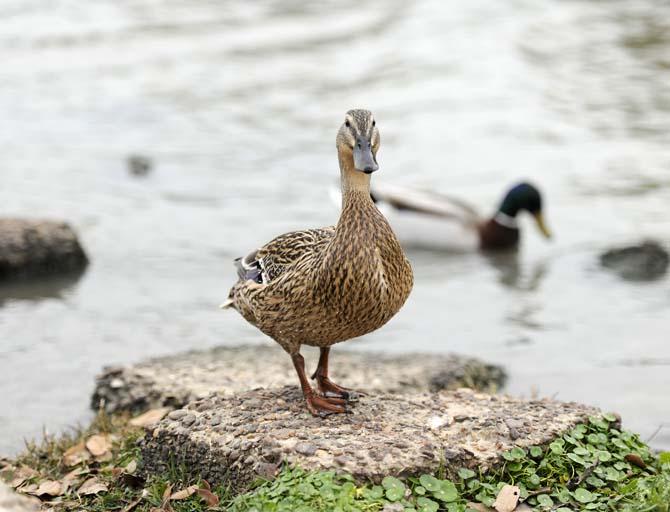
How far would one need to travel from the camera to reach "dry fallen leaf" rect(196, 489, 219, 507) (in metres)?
4.54

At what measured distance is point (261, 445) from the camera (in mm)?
4613

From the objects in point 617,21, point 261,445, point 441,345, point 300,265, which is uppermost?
point 617,21

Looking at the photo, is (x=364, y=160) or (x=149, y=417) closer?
(x=364, y=160)

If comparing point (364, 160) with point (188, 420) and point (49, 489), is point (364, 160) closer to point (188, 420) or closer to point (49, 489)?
point (188, 420)

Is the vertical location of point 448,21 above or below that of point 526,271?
above

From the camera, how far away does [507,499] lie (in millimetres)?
4453

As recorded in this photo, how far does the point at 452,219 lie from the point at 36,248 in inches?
179

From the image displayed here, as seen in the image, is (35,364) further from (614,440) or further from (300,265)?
(614,440)

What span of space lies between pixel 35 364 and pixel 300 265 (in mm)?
3381

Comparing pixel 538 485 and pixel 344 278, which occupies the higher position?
pixel 344 278

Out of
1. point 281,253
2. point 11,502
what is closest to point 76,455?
point 281,253

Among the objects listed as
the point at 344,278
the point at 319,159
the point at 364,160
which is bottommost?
the point at 319,159

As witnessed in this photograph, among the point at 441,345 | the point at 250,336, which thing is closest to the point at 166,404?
the point at 250,336

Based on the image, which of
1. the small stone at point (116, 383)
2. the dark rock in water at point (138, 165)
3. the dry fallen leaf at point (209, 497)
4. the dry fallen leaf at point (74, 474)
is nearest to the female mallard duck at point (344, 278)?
the dry fallen leaf at point (209, 497)
